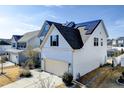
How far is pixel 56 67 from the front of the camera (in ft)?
30.7

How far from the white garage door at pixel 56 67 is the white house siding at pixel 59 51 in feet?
0.85

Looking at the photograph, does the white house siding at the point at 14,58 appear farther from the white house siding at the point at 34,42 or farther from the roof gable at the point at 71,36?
the roof gable at the point at 71,36

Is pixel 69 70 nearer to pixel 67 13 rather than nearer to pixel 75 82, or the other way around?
pixel 75 82

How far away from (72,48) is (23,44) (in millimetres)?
8884

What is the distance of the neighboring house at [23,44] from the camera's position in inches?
545

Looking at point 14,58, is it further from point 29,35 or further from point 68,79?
point 68,79

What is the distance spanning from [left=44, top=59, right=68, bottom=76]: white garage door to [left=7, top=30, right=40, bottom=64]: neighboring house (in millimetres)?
3489

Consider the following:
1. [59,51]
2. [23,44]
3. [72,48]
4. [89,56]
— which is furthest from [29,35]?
[72,48]

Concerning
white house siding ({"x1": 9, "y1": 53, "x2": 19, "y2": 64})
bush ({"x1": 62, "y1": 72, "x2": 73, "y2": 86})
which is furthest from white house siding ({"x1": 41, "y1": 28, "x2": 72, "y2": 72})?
white house siding ({"x1": 9, "y1": 53, "x2": 19, "y2": 64})

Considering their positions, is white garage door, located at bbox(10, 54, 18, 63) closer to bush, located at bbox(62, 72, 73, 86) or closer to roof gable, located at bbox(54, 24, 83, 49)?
roof gable, located at bbox(54, 24, 83, 49)

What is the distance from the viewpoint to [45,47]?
10227mm

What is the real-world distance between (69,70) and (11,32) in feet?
13.0

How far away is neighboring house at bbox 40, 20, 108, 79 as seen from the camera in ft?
27.4
